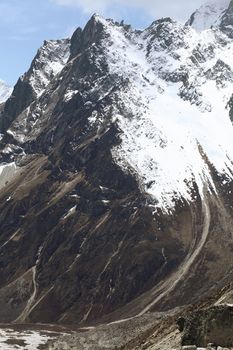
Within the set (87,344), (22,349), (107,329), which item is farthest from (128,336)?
(22,349)

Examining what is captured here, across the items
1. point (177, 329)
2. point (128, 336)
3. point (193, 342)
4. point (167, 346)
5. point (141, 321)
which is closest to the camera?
point (193, 342)

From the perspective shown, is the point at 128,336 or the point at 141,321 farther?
the point at 141,321

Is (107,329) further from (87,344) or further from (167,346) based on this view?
(167,346)

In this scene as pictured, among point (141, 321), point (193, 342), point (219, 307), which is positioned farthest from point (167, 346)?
point (141, 321)

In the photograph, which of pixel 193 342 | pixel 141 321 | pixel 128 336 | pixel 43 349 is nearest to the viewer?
pixel 193 342

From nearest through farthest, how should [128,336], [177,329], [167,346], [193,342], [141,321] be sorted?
1. [193,342]
2. [167,346]
3. [177,329]
4. [128,336]
5. [141,321]

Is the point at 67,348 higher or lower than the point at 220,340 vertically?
higher

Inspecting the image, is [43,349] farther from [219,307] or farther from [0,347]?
[219,307]

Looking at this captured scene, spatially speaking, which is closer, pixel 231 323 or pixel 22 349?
pixel 231 323

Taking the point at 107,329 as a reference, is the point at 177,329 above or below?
below
